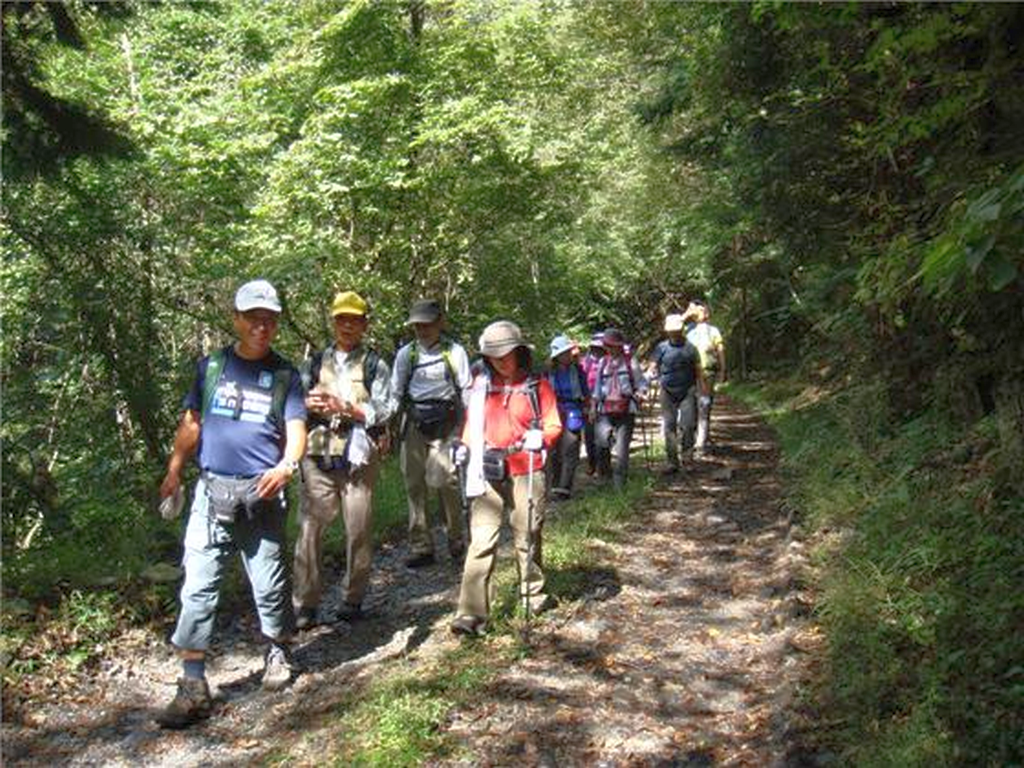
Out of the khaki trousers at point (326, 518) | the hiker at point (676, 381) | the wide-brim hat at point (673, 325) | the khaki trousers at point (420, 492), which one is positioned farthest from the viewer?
the hiker at point (676, 381)

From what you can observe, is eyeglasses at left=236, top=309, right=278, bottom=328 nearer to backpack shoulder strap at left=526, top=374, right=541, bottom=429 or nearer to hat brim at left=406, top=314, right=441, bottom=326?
backpack shoulder strap at left=526, top=374, right=541, bottom=429

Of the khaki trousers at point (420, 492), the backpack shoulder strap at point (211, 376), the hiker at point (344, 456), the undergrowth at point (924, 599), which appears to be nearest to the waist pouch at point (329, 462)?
the hiker at point (344, 456)

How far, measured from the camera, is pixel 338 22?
1377 cm

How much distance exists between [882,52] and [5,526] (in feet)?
22.8

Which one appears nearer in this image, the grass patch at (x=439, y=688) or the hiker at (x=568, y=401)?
the grass patch at (x=439, y=688)

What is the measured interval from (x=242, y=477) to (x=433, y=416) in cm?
255

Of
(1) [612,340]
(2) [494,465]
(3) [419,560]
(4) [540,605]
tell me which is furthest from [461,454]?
(1) [612,340]

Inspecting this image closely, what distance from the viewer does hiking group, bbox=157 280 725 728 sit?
498cm

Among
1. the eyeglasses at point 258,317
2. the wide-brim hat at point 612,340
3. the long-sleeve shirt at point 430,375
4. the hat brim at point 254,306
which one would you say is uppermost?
the wide-brim hat at point 612,340

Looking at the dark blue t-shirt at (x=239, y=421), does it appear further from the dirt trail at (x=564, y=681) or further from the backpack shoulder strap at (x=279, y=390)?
→ the dirt trail at (x=564, y=681)

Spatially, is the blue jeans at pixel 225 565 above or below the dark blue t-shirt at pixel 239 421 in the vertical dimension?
below

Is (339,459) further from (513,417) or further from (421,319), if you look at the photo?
(421,319)

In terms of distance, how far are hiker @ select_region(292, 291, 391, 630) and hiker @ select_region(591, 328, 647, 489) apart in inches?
182

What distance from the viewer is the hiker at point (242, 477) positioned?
4.90 meters
